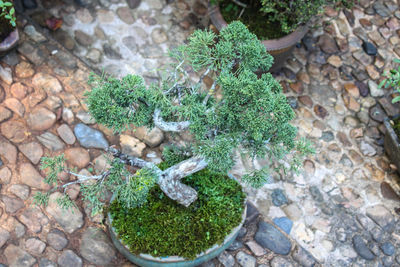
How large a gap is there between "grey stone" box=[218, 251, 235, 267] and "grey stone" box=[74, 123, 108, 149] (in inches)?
48.9

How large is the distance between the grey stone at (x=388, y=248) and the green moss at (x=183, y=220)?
4.20ft

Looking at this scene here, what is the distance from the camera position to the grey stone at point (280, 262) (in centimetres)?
316

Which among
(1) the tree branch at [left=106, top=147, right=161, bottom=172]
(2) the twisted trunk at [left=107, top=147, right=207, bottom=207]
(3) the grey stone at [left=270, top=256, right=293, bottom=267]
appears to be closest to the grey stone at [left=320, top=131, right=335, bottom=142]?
(3) the grey stone at [left=270, top=256, right=293, bottom=267]

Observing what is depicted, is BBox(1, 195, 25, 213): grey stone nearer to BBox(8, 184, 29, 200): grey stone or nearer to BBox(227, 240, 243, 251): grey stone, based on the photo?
BBox(8, 184, 29, 200): grey stone

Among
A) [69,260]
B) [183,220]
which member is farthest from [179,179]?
[69,260]

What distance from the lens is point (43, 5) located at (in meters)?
4.33

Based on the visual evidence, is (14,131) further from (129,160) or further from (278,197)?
(278,197)

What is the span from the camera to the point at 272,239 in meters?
3.26

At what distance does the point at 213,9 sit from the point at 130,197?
2260 millimetres

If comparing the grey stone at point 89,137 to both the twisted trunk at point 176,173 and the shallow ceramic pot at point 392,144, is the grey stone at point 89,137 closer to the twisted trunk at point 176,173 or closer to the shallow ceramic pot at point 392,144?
the twisted trunk at point 176,173

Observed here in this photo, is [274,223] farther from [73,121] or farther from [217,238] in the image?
[73,121]

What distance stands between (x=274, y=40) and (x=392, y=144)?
1.38 m

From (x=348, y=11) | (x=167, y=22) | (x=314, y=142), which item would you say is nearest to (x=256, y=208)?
(x=314, y=142)

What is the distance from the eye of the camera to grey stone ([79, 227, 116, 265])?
299cm
